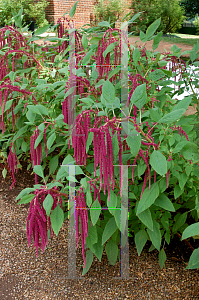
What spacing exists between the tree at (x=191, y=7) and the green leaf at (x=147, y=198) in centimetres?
1732

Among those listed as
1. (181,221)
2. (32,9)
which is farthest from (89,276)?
(32,9)

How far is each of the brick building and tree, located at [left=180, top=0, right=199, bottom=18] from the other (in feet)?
15.8

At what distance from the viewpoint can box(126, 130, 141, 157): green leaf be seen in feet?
2.84

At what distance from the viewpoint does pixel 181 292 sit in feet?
4.94

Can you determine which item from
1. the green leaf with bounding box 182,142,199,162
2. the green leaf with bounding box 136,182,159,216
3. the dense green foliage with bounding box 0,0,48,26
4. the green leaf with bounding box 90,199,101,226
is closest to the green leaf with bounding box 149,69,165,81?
the green leaf with bounding box 182,142,199,162

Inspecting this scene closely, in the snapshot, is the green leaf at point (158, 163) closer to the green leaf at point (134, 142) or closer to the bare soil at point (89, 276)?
the green leaf at point (134, 142)

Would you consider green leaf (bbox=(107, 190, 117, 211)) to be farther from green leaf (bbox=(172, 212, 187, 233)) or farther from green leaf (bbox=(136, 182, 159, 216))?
green leaf (bbox=(172, 212, 187, 233))

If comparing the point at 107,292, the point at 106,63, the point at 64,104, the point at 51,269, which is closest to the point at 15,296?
the point at 51,269

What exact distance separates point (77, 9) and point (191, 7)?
733 centimetres

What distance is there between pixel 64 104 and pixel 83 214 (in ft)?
1.78

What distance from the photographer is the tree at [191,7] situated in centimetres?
1612

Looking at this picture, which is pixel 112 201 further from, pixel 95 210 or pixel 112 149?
pixel 112 149

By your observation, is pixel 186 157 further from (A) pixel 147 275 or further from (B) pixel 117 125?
(A) pixel 147 275

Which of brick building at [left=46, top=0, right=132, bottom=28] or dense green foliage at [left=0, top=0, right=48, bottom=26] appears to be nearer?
dense green foliage at [left=0, top=0, right=48, bottom=26]
